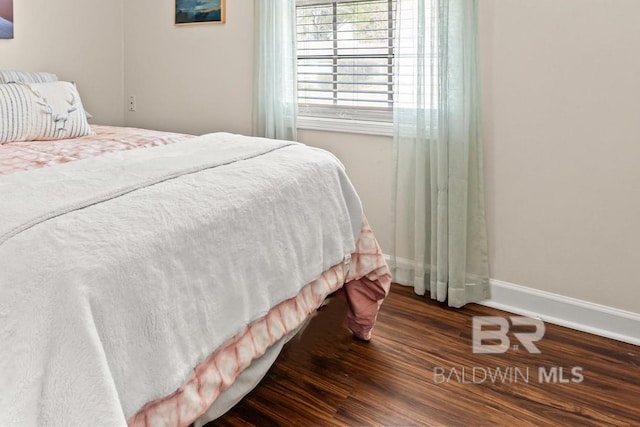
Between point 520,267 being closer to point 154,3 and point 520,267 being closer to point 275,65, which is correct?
point 275,65

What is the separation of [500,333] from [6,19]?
10.1ft

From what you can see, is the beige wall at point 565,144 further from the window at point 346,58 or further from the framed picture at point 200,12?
the framed picture at point 200,12

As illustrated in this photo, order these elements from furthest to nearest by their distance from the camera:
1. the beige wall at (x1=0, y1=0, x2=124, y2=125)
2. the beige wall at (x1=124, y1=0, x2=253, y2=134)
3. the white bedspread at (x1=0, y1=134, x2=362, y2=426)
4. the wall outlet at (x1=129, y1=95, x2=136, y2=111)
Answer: the wall outlet at (x1=129, y1=95, x2=136, y2=111) < the beige wall at (x1=124, y1=0, x2=253, y2=134) < the beige wall at (x1=0, y1=0, x2=124, y2=125) < the white bedspread at (x1=0, y1=134, x2=362, y2=426)

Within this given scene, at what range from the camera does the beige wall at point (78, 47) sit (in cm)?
283

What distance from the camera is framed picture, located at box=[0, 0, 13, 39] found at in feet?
8.81

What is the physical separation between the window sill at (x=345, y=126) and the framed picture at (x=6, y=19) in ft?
5.57

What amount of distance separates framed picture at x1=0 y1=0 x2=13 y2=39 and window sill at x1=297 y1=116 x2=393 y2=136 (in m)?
1.70

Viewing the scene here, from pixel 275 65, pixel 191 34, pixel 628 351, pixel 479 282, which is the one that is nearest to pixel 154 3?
pixel 191 34

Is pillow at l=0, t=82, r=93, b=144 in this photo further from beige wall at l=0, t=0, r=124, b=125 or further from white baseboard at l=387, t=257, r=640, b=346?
white baseboard at l=387, t=257, r=640, b=346

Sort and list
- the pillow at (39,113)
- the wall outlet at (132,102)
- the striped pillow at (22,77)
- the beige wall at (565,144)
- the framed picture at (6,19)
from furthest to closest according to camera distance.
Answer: the wall outlet at (132,102)
the framed picture at (6,19)
the striped pillow at (22,77)
the pillow at (39,113)
the beige wall at (565,144)

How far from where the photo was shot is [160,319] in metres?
1.02

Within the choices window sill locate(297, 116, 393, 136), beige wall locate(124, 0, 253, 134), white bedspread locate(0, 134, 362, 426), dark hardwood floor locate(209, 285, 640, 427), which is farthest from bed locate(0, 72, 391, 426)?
beige wall locate(124, 0, 253, 134)

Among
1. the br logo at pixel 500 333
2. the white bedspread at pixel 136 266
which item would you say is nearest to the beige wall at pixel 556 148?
the br logo at pixel 500 333

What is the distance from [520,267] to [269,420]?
4.59 ft
